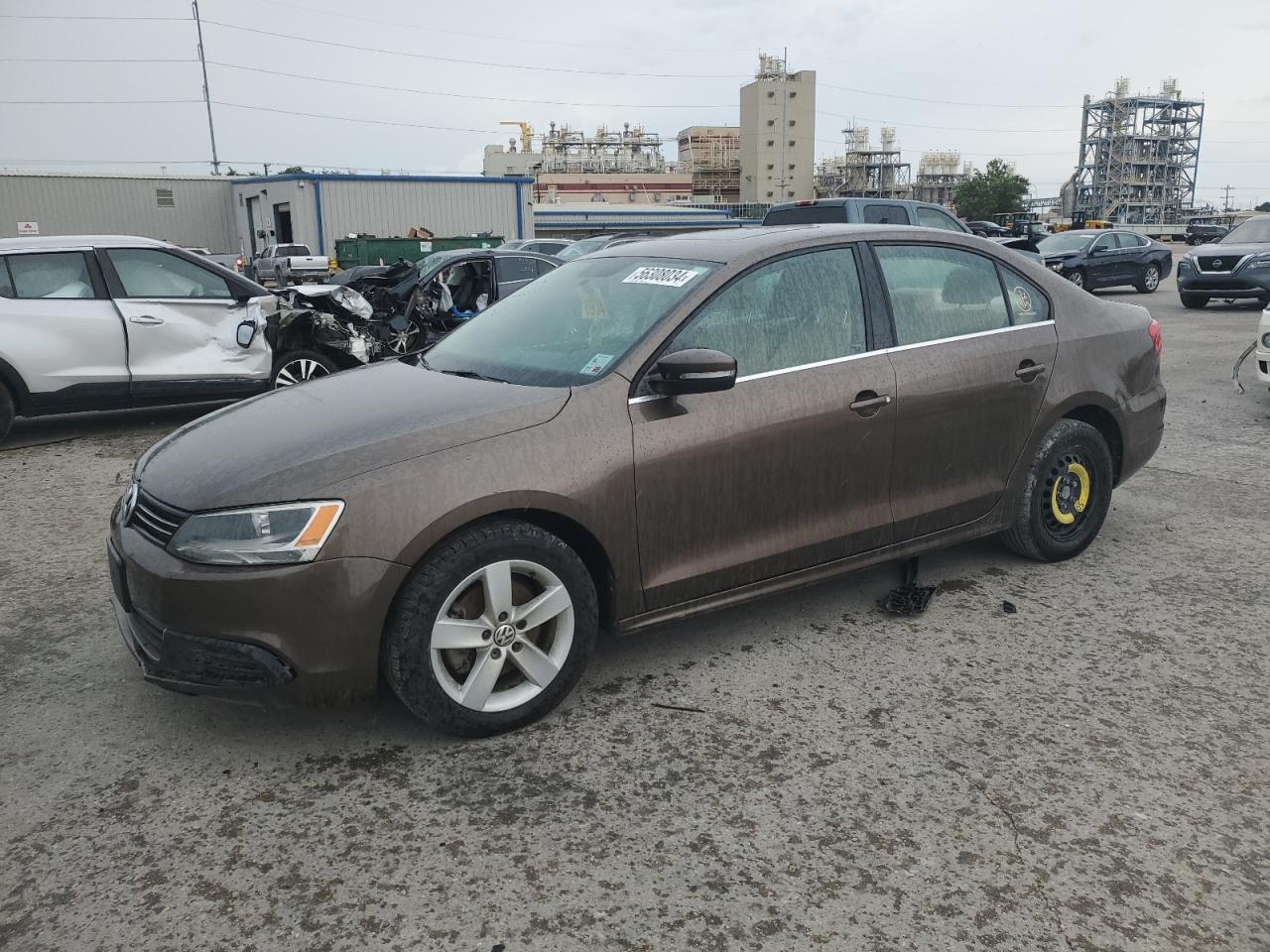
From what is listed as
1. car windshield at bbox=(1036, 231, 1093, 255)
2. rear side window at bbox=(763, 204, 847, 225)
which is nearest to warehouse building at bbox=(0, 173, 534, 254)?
car windshield at bbox=(1036, 231, 1093, 255)

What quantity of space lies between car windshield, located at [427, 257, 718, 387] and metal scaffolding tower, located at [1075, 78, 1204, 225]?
14229 cm

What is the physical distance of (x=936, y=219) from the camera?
43.1 ft

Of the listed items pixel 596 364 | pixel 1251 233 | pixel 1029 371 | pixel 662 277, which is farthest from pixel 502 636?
pixel 1251 233

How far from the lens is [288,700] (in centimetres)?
287

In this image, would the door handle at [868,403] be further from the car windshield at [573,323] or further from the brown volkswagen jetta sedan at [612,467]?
the car windshield at [573,323]

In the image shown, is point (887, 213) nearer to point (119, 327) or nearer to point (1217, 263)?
point (1217, 263)

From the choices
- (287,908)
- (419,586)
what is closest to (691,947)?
(287,908)

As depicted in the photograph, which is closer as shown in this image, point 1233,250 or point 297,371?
point 297,371

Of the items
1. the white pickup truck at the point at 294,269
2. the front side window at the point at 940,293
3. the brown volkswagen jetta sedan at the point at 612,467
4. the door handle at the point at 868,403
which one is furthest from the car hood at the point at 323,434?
the white pickup truck at the point at 294,269

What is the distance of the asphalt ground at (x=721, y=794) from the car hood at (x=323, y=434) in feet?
2.66

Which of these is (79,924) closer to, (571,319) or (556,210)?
(571,319)

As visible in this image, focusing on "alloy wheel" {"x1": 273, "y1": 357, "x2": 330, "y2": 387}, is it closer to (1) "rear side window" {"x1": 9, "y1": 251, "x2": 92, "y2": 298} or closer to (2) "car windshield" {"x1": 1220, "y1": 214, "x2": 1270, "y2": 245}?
(1) "rear side window" {"x1": 9, "y1": 251, "x2": 92, "y2": 298}

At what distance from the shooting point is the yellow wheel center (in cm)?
458

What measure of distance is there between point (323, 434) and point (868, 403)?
2.01m
